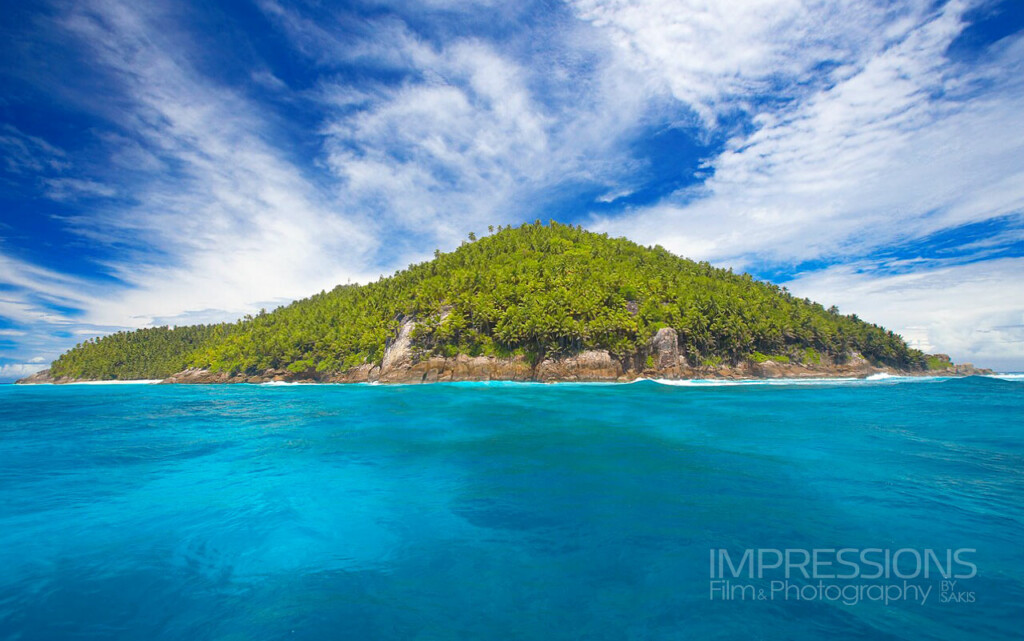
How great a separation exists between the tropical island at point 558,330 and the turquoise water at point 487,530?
59.7 meters

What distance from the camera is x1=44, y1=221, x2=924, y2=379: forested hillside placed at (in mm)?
83375

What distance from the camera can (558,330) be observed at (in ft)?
262

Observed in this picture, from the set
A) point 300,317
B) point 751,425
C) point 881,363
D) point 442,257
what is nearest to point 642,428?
point 751,425

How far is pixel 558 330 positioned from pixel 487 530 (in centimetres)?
7097

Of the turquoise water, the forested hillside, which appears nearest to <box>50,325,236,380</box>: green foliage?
the forested hillside

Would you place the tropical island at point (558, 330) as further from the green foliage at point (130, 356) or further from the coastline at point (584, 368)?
the green foliage at point (130, 356)

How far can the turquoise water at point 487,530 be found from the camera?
20.5 feet

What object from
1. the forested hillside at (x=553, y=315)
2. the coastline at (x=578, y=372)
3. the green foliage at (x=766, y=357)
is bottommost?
the coastline at (x=578, y=372)

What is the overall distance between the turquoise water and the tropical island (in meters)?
59.7

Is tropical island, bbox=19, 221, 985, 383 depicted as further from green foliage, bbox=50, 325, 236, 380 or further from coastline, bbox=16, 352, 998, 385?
green foliage, bbox=50, 325, 236, 380

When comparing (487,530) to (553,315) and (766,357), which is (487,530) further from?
(766,357)

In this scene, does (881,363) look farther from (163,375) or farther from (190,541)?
(163,375)

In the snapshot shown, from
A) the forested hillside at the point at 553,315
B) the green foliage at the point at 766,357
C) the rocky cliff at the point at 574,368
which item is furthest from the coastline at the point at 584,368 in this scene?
the forested hillside at the point at 553,315

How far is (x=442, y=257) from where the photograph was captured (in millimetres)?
122938
